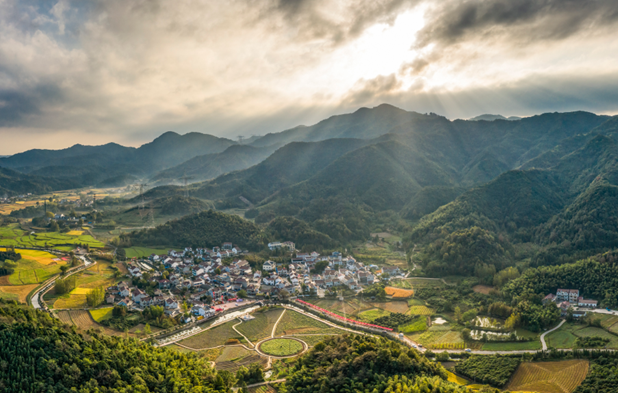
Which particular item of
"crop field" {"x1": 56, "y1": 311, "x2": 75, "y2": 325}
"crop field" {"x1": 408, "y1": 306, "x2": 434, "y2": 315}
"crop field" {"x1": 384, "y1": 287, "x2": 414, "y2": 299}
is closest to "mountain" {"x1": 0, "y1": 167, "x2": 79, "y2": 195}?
"crop field" {"x1": 56, "y1": 311, "x2": 75, "y2": 325}

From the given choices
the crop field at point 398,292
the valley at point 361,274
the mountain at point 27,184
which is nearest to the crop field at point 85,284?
the valley at point 361,274

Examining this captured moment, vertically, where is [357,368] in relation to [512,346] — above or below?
above

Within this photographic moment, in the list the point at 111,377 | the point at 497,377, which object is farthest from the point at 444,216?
the point at 111,377

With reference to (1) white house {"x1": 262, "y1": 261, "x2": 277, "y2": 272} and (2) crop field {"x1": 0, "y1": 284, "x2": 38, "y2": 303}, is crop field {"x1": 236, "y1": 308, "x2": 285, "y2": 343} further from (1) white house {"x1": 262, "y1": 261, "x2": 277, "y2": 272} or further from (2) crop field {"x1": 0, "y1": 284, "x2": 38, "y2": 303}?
(2) crop field {"x1": 0, "y1": 284, "x2": 38, "y2": 303}

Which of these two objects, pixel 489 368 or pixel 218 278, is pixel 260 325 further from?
pixel 489 368

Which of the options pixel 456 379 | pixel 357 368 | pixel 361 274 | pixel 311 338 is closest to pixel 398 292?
pixel 361 274

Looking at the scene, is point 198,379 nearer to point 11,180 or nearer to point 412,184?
point 412,184
